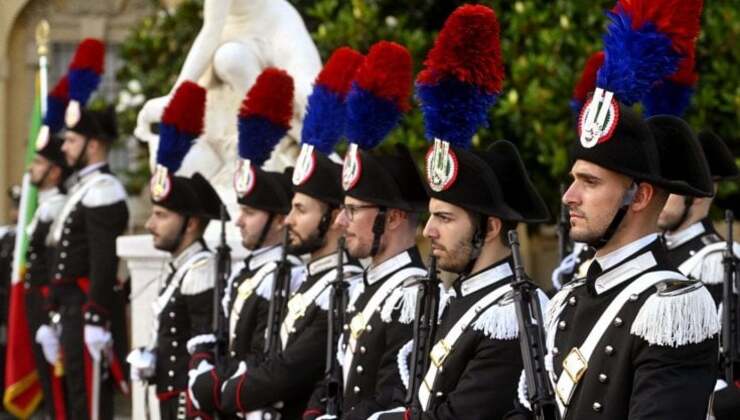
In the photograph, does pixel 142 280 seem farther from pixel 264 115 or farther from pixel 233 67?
pixel 264 115

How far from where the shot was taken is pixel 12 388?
12.0 m

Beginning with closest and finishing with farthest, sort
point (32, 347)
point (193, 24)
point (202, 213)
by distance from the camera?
point (202, 213) < point (32, 347) < point (193, 24)

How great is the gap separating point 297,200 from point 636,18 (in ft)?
8.82

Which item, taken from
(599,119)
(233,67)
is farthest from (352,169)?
(233,67)

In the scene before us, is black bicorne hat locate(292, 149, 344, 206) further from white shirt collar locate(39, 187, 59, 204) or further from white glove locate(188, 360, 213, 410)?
white shirt collar locate(39, 187, 59, 204)

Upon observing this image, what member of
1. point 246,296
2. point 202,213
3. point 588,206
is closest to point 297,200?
point 246,296

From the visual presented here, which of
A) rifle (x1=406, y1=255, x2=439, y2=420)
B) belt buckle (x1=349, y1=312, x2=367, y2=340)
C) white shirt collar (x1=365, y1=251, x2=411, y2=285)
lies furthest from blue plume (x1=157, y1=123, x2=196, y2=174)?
rifle (x1=406, y1=255, x2=439, y2=420)

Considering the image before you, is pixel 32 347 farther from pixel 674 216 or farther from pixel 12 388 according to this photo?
pixel 674 216

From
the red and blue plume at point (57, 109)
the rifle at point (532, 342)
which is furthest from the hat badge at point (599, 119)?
the red and blue plume at point (57, 109)

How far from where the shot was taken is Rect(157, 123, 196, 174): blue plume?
8.66m

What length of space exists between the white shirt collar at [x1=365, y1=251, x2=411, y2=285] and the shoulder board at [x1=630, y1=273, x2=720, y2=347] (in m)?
1.89

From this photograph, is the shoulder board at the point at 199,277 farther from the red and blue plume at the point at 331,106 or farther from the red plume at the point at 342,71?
the red plume at the point at 342,71

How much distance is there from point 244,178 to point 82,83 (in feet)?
12.4

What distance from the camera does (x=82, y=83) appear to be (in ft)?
36.9
